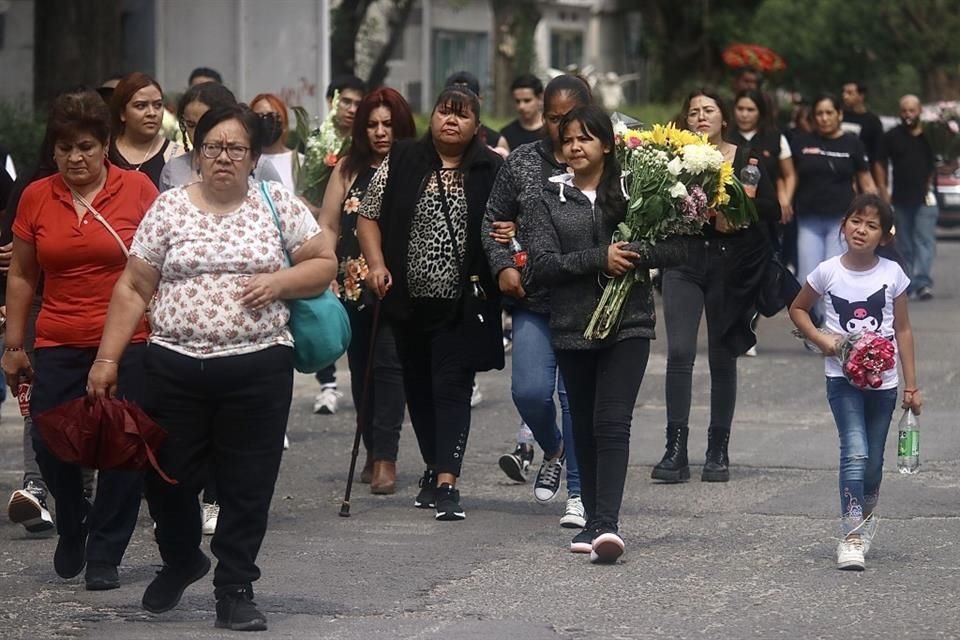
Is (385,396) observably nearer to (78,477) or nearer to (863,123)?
(78,477)

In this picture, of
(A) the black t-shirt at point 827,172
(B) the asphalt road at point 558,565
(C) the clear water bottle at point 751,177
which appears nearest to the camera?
(B) the asphalt road at point 558,565

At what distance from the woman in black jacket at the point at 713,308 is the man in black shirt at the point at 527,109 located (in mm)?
3038

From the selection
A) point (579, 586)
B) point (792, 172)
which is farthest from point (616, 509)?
point (792, 172)

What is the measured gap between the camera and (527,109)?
12.9 meters

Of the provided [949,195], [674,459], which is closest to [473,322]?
[674,459]

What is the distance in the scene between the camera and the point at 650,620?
663cm

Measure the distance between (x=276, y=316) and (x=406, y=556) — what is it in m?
1.72

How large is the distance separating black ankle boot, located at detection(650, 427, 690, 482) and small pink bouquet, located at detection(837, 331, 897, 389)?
7.17 feet

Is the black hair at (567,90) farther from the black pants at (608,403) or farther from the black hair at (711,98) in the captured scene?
the black pants at (608,403)

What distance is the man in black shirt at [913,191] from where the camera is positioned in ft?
63.0

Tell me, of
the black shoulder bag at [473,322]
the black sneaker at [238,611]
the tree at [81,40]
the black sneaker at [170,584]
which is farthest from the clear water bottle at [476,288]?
the tree at [81,40]

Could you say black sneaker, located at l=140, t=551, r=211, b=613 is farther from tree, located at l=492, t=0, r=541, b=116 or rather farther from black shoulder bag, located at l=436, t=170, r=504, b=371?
tree, located at l=492, t=0, r=541, b=116

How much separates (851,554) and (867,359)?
0.73m

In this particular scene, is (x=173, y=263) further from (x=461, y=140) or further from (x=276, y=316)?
(x=461, y=140)
